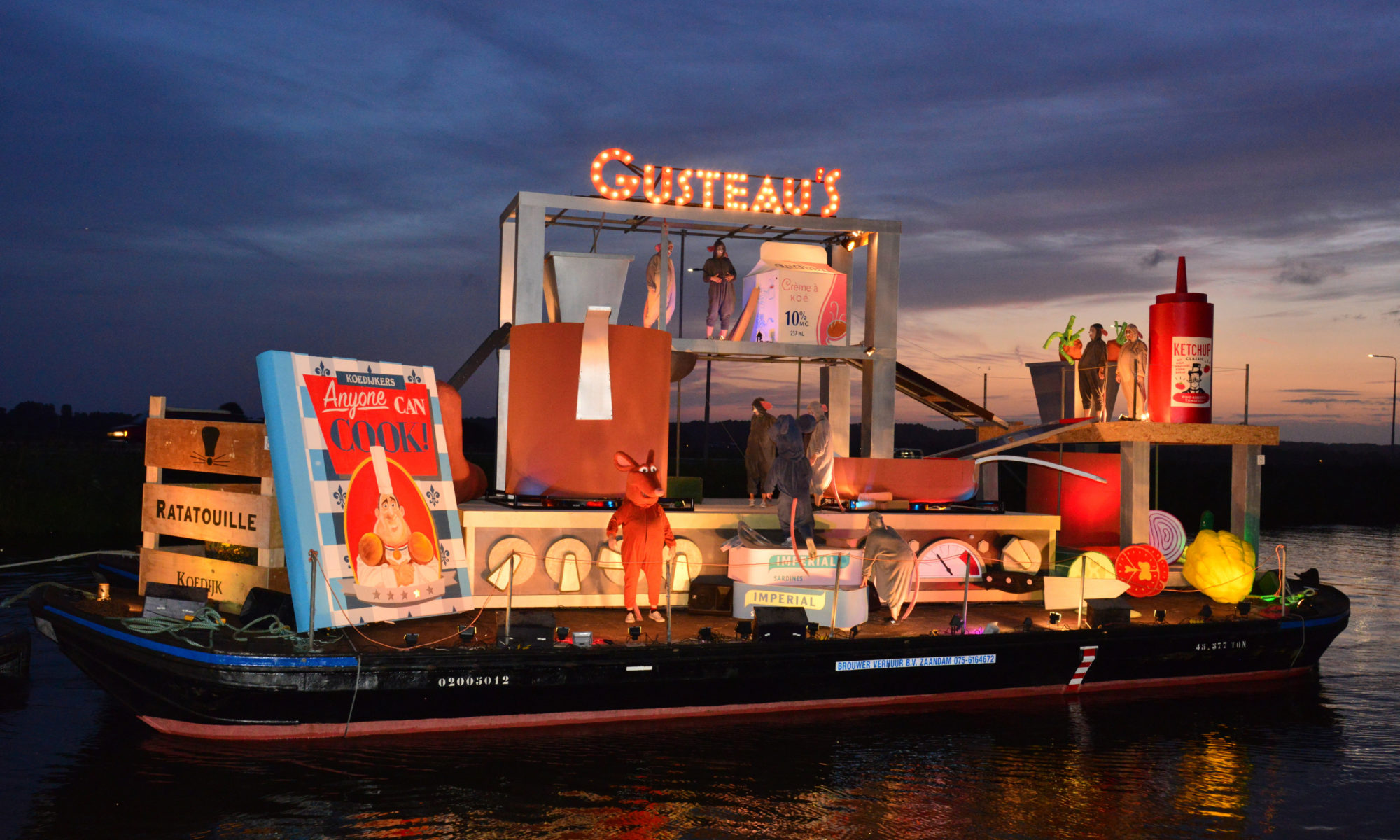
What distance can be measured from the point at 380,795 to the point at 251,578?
10.1 feet

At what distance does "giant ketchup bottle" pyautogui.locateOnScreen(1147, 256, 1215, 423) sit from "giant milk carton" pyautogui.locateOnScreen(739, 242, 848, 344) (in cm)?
420

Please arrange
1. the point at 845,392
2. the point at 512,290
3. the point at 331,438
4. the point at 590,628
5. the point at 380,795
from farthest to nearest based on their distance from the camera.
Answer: the point at 845,392 → the point at 512,290 → the point at 590,628 → the point at 331,438 → the point at 380,795

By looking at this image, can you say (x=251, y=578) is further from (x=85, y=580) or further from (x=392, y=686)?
(x=85, y=580)

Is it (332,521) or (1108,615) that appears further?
(1108,615)

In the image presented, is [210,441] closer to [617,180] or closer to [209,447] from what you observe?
[209,447]

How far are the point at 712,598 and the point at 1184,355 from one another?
727 centimetres

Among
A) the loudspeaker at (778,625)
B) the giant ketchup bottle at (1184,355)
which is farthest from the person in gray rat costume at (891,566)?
the giant ketchup bottle at (1184,355)

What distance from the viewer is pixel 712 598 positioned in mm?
11523

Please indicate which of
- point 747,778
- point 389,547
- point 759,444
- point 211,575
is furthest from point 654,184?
point 747,778

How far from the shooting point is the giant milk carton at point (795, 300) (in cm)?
1551

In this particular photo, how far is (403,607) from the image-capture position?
Result: 1016cm

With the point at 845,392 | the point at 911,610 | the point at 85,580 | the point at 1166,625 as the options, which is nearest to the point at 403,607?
the point at 911,610

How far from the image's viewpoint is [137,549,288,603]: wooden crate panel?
33.0 ft

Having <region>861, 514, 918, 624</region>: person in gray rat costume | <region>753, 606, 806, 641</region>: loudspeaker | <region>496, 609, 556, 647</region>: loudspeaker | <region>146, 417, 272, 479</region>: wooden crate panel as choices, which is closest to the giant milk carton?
<region>861, 514, 918, 624</region>: person in gray rat costume
